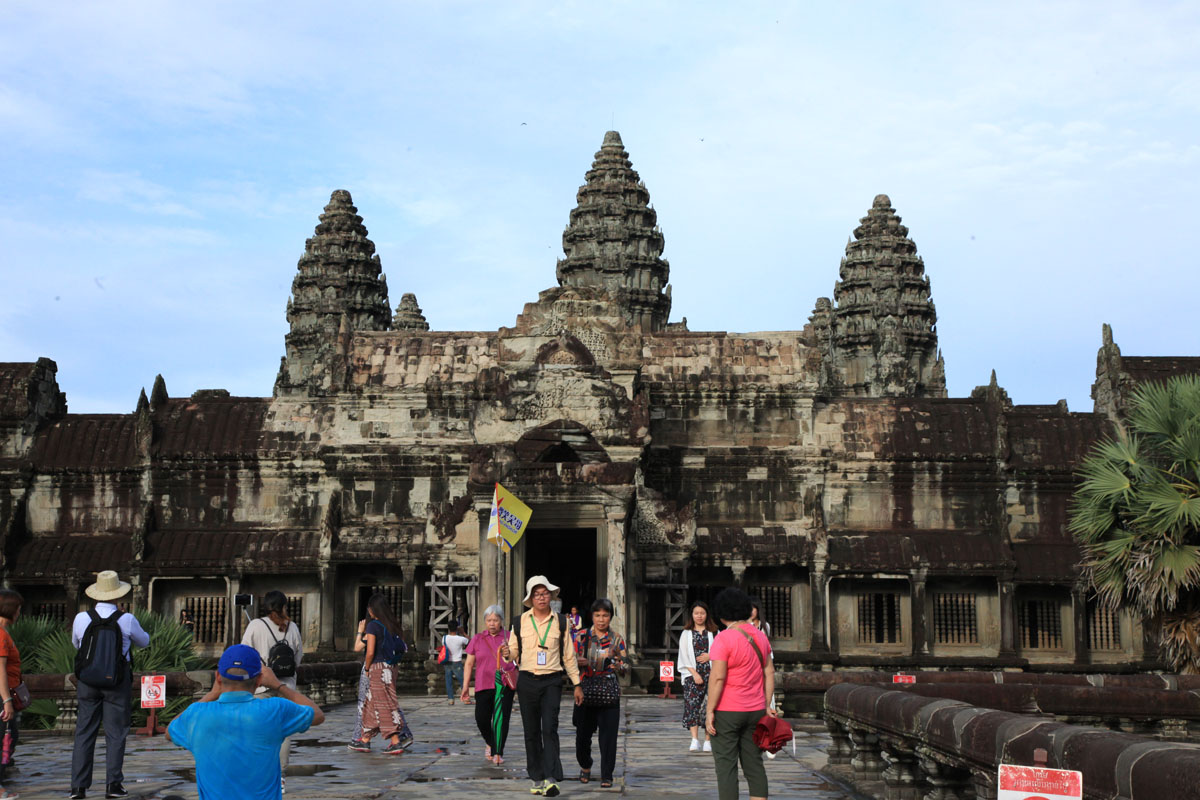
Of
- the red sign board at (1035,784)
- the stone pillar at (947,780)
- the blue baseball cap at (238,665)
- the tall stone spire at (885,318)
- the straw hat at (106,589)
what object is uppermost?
the tall stone spire at (885,318)

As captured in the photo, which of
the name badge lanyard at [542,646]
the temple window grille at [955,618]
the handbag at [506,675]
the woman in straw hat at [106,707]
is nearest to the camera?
the woman in straw hat at [106,707]

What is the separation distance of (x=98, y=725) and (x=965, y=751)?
24.0 ft

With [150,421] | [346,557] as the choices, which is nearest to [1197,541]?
[346,557]

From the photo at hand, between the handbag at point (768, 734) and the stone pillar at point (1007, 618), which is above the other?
the handbag at point (768, 734)

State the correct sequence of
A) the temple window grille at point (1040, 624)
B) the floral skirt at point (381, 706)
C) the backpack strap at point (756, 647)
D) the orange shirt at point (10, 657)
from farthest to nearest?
the temple window grille at point (1040, 624), the floral skirt at point (381, 706), the orange shirt at point (10, 657), the backpack strap at point (756, 647)

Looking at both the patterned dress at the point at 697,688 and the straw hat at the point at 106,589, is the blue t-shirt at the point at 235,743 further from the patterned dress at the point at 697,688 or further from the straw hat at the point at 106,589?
the patterned dress at the point at 697,688

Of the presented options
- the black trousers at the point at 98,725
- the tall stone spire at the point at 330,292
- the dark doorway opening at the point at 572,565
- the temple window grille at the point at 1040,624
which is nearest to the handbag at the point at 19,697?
the black trousers at the point at 98,725

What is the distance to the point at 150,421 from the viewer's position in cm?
3659

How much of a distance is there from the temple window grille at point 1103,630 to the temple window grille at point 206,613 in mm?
21401

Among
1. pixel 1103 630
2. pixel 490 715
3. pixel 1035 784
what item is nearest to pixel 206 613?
pixel 1103 630

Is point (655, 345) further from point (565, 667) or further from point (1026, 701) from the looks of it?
point (565, 667)

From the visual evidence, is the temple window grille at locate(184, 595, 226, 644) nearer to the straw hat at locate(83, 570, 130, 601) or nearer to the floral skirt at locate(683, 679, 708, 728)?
the floral skirt at locate(683, 679, 708, 728)

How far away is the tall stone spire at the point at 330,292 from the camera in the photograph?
72250 millimetres

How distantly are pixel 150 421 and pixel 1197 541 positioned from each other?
25198mm
